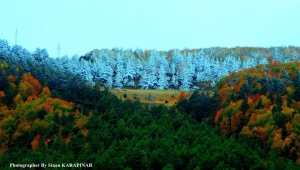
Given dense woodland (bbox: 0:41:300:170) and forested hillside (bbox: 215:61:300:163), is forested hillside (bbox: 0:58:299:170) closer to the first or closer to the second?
dense woodland (bbox: 0:41:300:170)

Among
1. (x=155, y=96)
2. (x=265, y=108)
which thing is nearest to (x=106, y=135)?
(x=265, y=108)

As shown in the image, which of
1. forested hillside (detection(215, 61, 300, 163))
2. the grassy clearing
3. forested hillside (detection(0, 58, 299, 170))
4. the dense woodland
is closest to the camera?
forested hillside (detection(0, 58, 299, 170))

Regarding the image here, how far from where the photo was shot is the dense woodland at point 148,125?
86.4 m

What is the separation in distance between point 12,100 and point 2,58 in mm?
36139

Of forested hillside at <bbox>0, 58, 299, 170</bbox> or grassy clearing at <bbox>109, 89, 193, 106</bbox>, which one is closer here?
forested hillside at <bbox>0, 58, 299, 170</bbox>

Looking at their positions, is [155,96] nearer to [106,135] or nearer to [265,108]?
[265,108]

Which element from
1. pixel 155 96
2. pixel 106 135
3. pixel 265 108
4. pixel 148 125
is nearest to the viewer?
pixel 106 135

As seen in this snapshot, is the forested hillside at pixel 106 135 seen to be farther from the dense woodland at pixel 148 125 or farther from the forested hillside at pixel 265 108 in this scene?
the forested hillside at pixel 265 108

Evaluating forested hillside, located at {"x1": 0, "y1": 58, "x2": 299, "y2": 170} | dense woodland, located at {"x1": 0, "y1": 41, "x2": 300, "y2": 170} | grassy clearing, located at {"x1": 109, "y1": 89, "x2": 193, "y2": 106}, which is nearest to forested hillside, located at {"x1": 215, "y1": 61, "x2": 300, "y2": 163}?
dense woodland, located at {"x1": 0, "y1": 41, "x2": 300, "y2": 170}

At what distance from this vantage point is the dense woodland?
A: 86.4 meters

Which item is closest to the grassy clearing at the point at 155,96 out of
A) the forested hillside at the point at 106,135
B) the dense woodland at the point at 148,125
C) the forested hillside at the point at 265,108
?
Answer: the dense woodland at the point at 148,125

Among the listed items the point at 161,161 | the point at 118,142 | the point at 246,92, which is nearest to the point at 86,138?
the point at 118,142

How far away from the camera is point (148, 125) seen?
120125mm

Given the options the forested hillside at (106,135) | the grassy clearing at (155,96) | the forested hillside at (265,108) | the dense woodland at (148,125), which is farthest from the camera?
the grassy clearing at (155,96)
